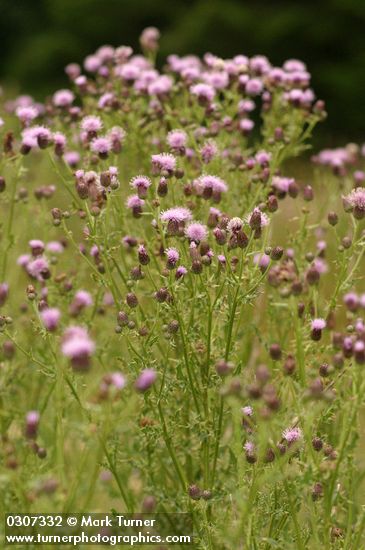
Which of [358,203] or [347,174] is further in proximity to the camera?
[347,174]

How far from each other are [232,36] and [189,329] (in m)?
7.57

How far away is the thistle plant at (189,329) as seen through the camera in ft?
5.15

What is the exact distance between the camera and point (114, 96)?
8.89 ft

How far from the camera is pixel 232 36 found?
8953 millimetres

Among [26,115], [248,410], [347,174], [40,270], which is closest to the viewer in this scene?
[248,410]

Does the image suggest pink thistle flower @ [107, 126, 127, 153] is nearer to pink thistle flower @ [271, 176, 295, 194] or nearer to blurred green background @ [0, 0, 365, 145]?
pink thistle flower @ [271, 176, 295, 194]

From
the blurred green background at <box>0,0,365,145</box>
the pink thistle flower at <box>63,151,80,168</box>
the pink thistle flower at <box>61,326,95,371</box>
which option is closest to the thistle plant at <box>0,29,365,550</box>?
the pink thistle flower at <box>61,326,95,371</box>

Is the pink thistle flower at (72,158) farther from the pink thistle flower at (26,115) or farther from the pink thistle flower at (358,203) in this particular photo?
the pink thistle flower at (358,203)

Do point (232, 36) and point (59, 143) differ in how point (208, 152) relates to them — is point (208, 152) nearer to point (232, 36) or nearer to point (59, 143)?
point (59, 143)

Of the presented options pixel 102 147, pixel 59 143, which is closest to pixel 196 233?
pixel 102 147

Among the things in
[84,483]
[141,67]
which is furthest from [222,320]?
[141,67]

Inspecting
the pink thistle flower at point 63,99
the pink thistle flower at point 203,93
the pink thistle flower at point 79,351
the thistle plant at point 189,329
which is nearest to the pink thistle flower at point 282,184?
the thistle plant at point 189,329

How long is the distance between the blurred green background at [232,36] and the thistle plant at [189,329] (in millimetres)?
5815

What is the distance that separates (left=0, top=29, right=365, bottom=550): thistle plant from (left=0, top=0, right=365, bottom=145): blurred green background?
229 inches
